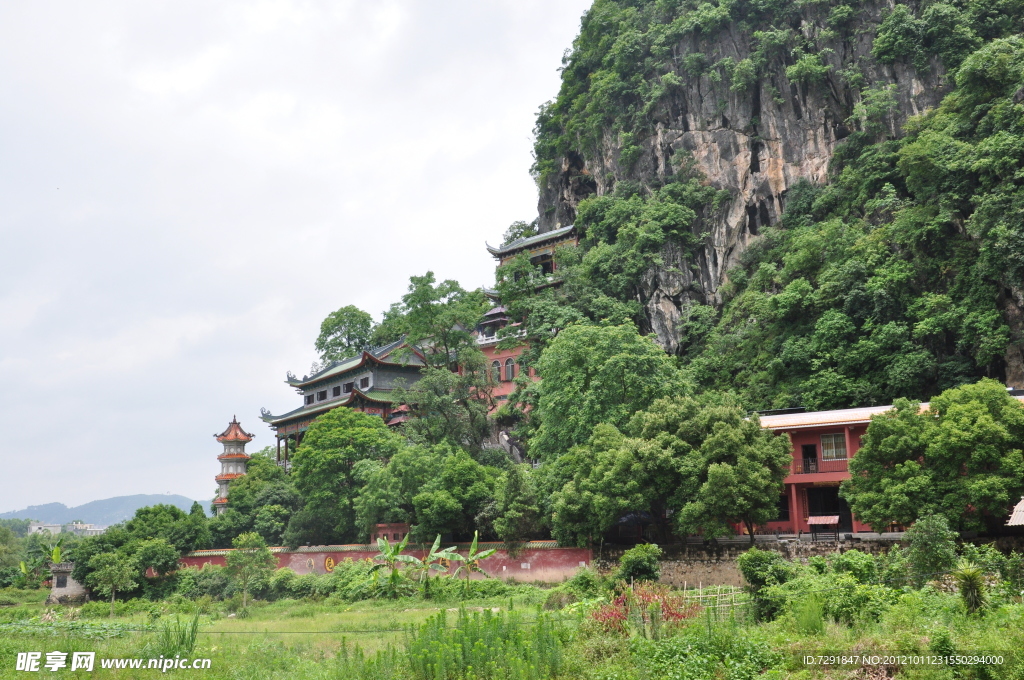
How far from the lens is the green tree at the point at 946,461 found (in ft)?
61.8

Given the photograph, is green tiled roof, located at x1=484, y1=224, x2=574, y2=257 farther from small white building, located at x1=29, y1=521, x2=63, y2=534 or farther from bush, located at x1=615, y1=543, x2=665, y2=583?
small white building, located at x1=29, y1=521, x2=63, y2=534

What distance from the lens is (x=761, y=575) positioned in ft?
47.9

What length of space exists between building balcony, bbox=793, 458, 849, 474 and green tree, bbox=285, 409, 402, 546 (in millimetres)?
15882

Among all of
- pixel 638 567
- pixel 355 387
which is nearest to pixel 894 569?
pixel 638 567

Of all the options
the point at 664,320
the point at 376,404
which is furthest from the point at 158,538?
the point at 664,320

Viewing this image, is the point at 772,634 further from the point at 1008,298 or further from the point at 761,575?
the point at 1008,298

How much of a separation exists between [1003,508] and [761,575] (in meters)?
7.80

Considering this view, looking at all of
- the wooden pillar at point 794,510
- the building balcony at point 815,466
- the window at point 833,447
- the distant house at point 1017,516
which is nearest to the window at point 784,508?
the wooden pillar at point 794,510

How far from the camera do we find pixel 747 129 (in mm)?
41562

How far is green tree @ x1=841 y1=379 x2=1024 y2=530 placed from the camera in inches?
742

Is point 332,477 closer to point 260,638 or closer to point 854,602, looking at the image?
point 260,638

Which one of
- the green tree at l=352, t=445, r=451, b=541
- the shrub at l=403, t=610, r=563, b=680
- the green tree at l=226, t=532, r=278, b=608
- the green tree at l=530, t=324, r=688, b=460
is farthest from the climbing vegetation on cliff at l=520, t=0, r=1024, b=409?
the shrub at l=403, t=610, r=563, b=680

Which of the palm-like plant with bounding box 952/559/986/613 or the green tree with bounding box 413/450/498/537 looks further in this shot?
the green tree with bounding box 413/450/498/537

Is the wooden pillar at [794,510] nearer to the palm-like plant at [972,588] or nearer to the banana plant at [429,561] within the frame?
A: the banana plant at [429,561]
